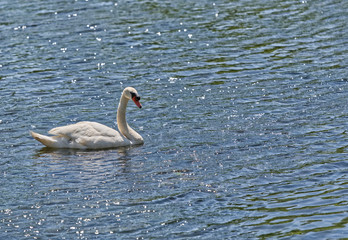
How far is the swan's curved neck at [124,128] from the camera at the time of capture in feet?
59.9

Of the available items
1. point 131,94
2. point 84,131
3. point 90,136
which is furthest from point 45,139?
point 131,94

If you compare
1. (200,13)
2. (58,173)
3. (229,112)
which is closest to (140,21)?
(200,13)

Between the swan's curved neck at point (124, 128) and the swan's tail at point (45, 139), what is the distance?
1686mm

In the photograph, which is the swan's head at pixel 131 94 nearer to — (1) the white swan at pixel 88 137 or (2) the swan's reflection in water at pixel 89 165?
(1) the white swan at pixel 88 137

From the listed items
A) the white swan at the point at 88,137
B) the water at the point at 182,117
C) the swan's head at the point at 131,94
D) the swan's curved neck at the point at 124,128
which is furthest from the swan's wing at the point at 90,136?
the swan's head at the point at 131,94

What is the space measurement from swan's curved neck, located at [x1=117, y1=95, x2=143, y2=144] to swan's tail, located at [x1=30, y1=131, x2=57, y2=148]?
1.69m

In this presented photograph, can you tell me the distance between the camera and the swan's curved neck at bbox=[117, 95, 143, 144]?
18.2m

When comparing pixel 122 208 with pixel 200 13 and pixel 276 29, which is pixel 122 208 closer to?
pixel 276 29

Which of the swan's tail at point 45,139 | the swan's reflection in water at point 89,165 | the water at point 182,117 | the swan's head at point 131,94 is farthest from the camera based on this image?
the swan's head at point 131,94

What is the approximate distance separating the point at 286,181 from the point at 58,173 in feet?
15.6

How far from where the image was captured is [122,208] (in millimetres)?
13703

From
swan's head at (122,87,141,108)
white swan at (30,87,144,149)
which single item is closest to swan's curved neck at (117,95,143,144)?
white swan at (30,87,144,149)

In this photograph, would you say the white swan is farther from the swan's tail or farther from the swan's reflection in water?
the swan's reflection in water

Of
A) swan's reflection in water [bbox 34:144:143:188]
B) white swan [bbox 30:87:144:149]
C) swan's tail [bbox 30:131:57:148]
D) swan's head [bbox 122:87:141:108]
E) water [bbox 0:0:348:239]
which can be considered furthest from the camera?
swan's head [bbox 122:87:141:108]
